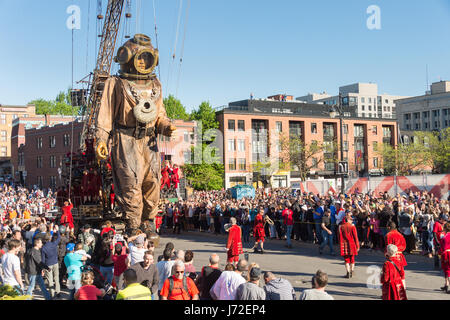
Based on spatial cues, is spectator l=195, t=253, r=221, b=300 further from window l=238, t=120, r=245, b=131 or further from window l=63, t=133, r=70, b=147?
window l=63, t=133, r=70, b=147

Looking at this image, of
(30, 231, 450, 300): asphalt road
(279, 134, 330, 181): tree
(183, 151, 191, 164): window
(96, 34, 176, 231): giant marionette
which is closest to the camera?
(30, 231, 450, 300): asphalt road

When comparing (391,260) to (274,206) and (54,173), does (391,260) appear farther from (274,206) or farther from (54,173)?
(54,173)

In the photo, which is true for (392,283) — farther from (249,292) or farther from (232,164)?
(232,164)

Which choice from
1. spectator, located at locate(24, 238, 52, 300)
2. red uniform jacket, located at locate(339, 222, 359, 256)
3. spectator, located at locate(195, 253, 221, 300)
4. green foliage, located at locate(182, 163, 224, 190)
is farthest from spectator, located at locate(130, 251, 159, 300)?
green foliage, located at locate(182, 163, 224, 190)

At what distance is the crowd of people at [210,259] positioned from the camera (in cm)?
682

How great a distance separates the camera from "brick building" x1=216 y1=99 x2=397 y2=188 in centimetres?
6562

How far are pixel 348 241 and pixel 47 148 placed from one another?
61691mm

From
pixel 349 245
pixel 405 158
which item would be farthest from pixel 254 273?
pixel 405 158

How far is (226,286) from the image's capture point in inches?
279
